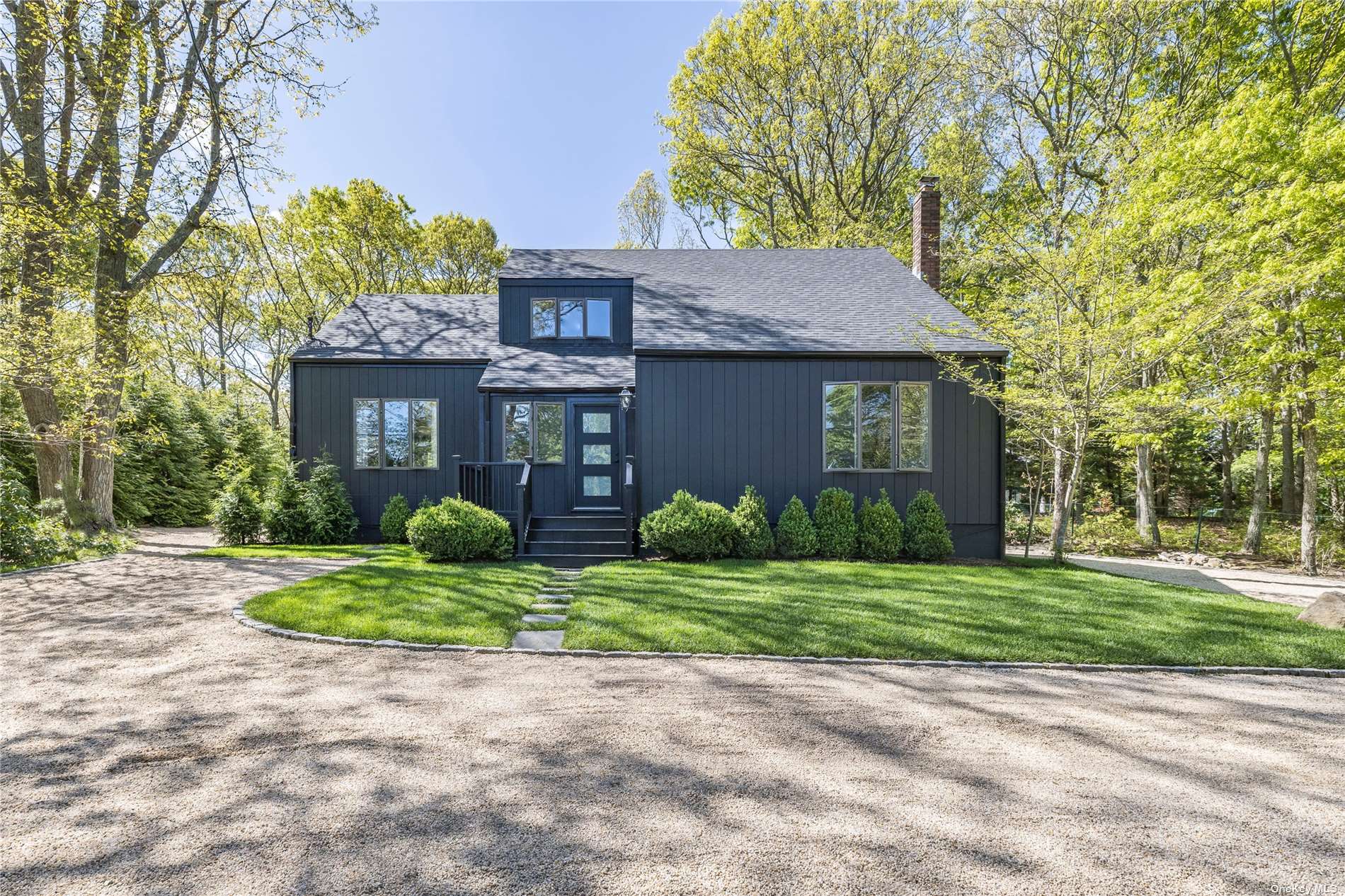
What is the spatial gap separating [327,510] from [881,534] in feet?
31.9

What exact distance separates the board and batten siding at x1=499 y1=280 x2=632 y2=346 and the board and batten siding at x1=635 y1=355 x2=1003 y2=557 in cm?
283

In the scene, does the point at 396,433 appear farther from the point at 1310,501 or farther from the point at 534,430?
the point at 1310,501

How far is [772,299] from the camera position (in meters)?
11.2

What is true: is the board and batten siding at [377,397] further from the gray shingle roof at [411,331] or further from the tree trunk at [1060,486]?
the tree trunk at [1060,486]

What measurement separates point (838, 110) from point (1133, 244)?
1158 cm

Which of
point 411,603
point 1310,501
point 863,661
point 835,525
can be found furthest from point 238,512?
point 1310,501

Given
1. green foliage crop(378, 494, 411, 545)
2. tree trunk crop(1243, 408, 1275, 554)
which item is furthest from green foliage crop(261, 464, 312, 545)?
tree trunk crop(1243, 408, 1275, 554)

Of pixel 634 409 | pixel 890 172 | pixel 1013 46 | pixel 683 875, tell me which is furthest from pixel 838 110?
pixel 683 875

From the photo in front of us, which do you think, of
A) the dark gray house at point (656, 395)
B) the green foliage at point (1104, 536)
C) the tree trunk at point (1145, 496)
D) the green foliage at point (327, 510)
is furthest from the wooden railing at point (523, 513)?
the tree trunk at point (1145, 496)

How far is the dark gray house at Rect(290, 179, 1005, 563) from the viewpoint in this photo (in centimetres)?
959

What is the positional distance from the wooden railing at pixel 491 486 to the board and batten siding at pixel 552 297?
3.51 meters

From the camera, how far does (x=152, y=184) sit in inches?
368

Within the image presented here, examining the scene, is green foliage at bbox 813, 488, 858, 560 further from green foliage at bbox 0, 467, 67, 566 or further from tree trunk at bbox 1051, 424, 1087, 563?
green foliage at bbox 0, 467, 67, 566

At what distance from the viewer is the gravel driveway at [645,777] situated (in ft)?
6.84
